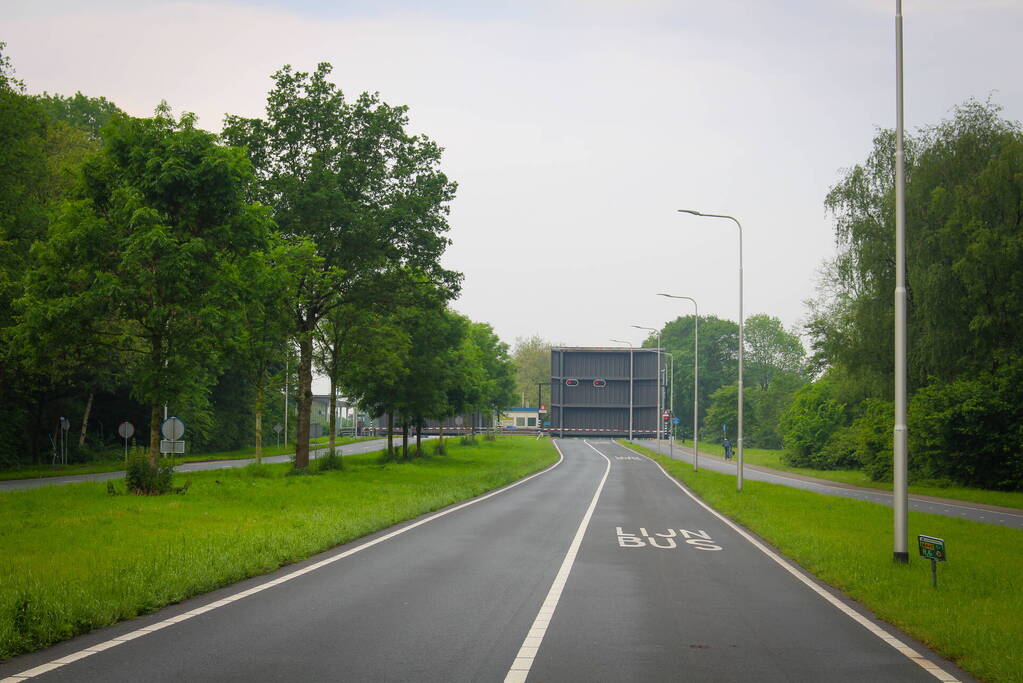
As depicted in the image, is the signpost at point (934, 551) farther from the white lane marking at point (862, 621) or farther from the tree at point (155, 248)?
the tree at point (155, 248)

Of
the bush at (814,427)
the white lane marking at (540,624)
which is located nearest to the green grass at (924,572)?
the white lane marking at (540,624)

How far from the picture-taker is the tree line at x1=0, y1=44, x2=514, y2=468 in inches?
876

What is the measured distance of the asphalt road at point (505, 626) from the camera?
670 cm

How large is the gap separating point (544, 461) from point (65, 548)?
3869cm

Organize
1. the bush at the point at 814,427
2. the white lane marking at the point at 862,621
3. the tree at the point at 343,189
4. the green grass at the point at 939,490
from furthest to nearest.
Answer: the bush at the point at 814,427 → the tree at the point at 343,189 → the green grass at the point at 939,490 → the white lane marking at the point at 862,621

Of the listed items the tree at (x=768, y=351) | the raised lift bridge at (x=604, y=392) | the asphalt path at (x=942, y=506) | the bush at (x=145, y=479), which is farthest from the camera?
the tree at (x=768, y=351)

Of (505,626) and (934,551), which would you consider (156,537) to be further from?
(934,551)

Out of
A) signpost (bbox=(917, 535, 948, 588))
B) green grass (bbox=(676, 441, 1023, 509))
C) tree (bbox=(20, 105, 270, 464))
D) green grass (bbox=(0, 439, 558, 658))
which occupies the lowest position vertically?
green grass (bbox=(676, 441, 1023, 509))

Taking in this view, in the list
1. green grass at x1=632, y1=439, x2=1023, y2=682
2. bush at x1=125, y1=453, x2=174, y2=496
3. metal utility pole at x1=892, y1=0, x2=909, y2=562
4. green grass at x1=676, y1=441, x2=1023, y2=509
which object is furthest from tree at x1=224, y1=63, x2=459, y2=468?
metal utility pole at x1=892, y1=0, x2=909, y2=562

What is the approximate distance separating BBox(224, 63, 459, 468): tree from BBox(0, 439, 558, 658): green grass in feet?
29.4

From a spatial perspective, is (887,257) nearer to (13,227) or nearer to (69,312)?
(69,312)

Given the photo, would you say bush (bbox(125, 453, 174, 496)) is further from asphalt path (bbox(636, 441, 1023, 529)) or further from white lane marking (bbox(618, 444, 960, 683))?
asphalt path (bbox(636, 441, 1023, 529))

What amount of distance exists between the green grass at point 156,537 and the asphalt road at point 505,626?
0.37 m

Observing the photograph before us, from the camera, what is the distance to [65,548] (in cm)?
1267
